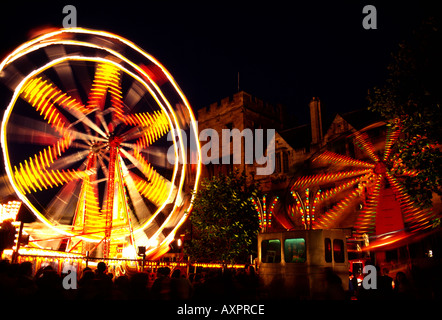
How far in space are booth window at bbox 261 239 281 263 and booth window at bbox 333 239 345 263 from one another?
188 cm

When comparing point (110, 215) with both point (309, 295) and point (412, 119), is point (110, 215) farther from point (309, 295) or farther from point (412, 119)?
point (412, 119)

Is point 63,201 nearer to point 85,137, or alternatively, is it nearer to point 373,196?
point 85,137

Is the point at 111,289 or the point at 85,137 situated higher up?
the point at 85,137

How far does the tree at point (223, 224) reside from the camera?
2791 centimetres

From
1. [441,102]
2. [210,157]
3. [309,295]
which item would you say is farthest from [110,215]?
[210,157]

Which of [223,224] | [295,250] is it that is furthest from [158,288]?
[223,224]

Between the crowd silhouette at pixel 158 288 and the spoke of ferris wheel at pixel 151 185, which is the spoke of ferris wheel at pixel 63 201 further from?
the crowd silhouette at pixel 158 288

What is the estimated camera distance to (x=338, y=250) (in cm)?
1239

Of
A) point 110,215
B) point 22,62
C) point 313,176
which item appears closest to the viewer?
point 22,62

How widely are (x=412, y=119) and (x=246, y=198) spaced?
62.7 ft

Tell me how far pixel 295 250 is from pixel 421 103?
6.48 metres

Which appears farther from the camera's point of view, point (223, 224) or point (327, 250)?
point (223, 224)

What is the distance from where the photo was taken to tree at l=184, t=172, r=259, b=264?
27.9 meters
